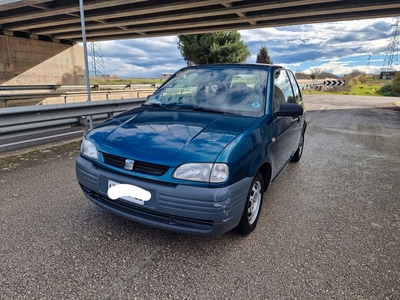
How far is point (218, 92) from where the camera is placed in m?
3.17

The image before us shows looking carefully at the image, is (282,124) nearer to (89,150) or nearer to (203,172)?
(203,172)

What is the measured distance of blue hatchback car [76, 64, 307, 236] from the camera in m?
2.04

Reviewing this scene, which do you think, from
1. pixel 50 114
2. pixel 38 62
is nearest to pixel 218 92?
pixel 50 114

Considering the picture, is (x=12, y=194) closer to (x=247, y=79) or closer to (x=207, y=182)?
(x=207, y=182)

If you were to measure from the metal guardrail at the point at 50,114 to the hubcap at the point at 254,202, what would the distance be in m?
4.00

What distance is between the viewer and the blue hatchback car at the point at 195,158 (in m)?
2.04

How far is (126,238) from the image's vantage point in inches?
97.4

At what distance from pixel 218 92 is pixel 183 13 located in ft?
51.5

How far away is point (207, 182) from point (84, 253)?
1210 mm

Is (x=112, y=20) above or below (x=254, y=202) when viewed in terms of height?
above

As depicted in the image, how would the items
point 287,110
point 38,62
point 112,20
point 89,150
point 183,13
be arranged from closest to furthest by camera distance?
point 89,150 < point 287,110 < point 183,13 < point 112,20 < point 38,62

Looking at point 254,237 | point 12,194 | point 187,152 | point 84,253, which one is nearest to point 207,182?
point 187,152

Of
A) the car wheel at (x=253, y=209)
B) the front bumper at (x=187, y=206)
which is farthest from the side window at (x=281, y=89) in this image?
the front bumper at (x=187, y=206)

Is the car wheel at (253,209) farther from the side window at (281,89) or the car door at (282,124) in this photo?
the side window at (281,89)
